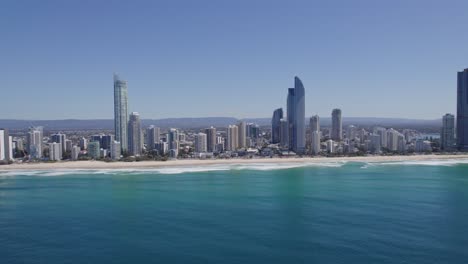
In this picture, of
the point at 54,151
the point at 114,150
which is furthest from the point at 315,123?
the point at 54,151

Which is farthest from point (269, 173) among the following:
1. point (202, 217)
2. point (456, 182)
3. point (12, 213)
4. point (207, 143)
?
point (207, 143)

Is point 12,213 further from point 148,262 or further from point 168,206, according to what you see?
point 148,262

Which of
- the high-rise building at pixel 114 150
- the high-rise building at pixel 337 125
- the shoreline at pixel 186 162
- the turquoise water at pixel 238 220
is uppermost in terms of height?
the high-rise building at pixel 337 125

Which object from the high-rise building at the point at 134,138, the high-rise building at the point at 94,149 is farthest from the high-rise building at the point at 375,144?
the high-rise building at the point at 94,149

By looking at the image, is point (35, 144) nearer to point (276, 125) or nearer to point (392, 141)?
point (276, 125)

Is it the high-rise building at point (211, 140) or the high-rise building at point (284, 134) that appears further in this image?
the high-rise building at point (284, 134)

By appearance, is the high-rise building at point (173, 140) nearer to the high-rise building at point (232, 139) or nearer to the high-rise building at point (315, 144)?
the high-rise building at point (232, 139)

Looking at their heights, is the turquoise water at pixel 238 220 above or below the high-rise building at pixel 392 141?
below
